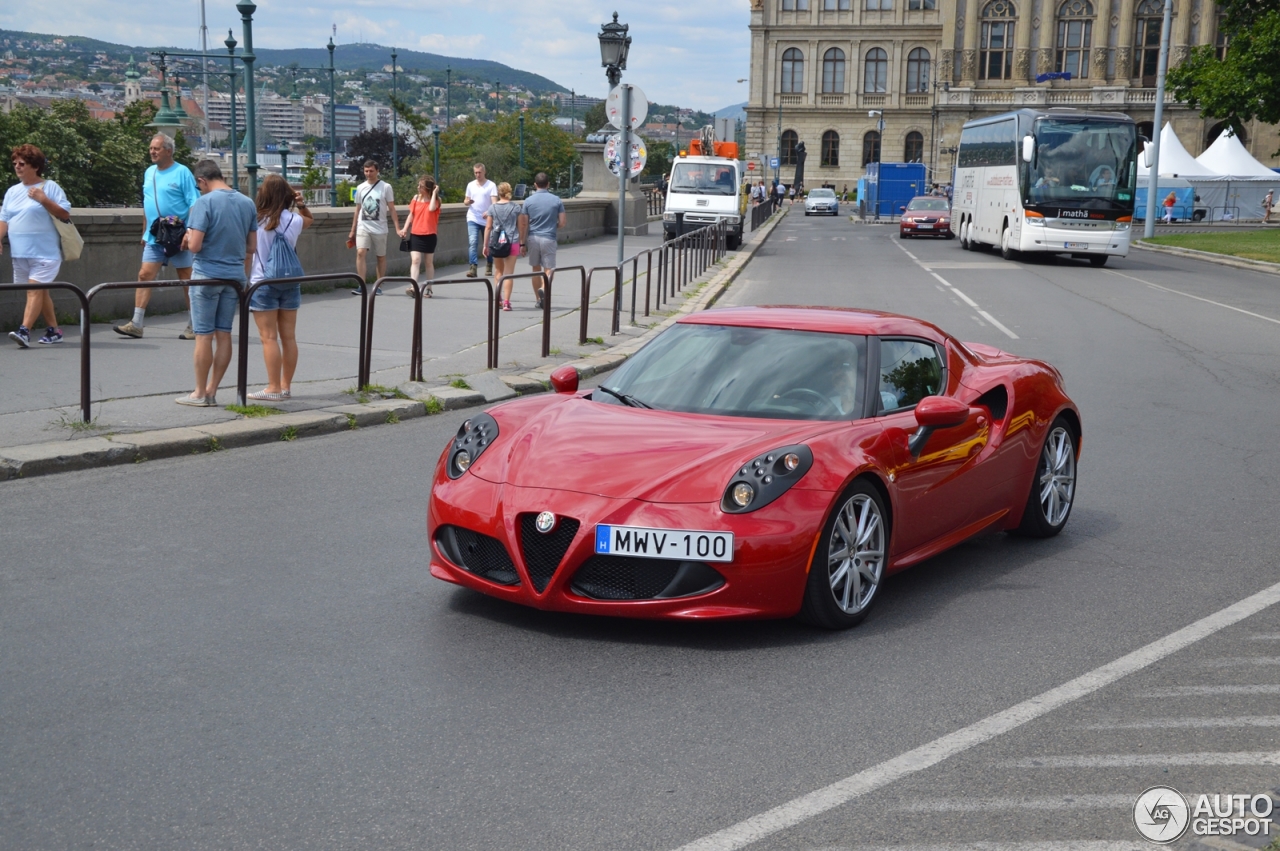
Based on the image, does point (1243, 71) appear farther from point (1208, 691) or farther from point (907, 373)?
point (1208, 691)

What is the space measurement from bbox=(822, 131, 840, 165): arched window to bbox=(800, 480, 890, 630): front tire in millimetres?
113014

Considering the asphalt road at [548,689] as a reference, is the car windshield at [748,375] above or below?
above

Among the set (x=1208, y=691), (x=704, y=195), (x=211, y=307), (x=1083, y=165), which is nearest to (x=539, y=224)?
(x=211, y=307)

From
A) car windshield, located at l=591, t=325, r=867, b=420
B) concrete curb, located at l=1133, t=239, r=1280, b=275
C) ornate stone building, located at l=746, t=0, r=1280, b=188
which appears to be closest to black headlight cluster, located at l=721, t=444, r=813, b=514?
car windshield, located at l=591, t=325, r=867, b=420

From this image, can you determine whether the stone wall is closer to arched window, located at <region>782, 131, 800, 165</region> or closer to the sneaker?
the sneaker

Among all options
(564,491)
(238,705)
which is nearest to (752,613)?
(564,491)

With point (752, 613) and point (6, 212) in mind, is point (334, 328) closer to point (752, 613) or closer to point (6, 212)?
point (6, 212)

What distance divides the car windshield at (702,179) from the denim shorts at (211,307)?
2976 centimetres

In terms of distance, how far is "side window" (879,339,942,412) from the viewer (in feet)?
20.5

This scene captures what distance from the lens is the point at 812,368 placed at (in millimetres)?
6211

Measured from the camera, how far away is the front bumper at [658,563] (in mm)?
5133

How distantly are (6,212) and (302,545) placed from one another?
24.3ft

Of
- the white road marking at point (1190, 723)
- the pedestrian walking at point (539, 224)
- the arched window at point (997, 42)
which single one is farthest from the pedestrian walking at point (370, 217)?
the arched window at point (997, 42)

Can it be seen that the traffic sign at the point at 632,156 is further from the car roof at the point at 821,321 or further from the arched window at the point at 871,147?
the arched window at the point at 871,147
